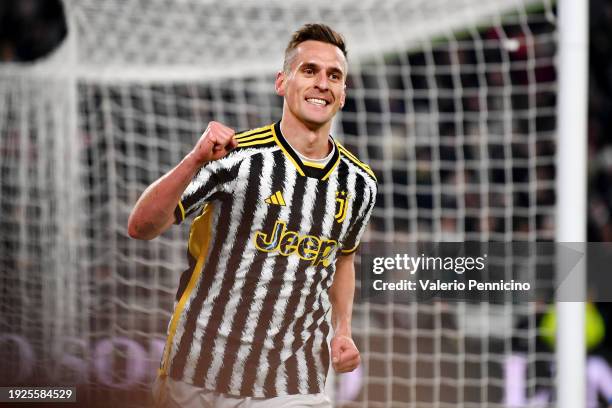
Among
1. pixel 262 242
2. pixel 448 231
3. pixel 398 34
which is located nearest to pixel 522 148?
pixel 448 231

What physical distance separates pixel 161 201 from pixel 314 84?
43cm

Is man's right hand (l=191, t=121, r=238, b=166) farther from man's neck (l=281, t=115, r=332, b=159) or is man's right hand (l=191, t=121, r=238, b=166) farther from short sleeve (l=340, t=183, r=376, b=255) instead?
short sleeve (l=340, t=183, r=376, b=255)

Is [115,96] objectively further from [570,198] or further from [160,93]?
[570,198]

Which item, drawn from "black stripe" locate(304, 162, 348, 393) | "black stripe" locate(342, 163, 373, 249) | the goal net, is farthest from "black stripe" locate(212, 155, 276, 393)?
the goal net

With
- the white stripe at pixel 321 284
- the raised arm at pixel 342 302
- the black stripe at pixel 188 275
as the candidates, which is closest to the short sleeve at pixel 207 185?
the black stripe at pixel 188 275

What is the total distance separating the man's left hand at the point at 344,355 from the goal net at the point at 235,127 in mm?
1029

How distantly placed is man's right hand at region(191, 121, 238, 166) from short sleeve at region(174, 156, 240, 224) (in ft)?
0.54

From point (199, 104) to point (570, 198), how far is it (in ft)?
4.87

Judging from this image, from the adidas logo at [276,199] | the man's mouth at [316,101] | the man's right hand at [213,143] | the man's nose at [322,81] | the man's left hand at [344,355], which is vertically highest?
the man's nose at [322,81]

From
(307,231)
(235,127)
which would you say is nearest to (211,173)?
(307,231)

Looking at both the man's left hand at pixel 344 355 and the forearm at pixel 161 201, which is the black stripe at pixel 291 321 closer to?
the man's left hand at pixel 344 355

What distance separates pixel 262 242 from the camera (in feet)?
5.98

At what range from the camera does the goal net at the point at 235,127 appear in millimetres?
2980

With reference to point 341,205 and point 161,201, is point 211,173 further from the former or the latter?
point 341,205
